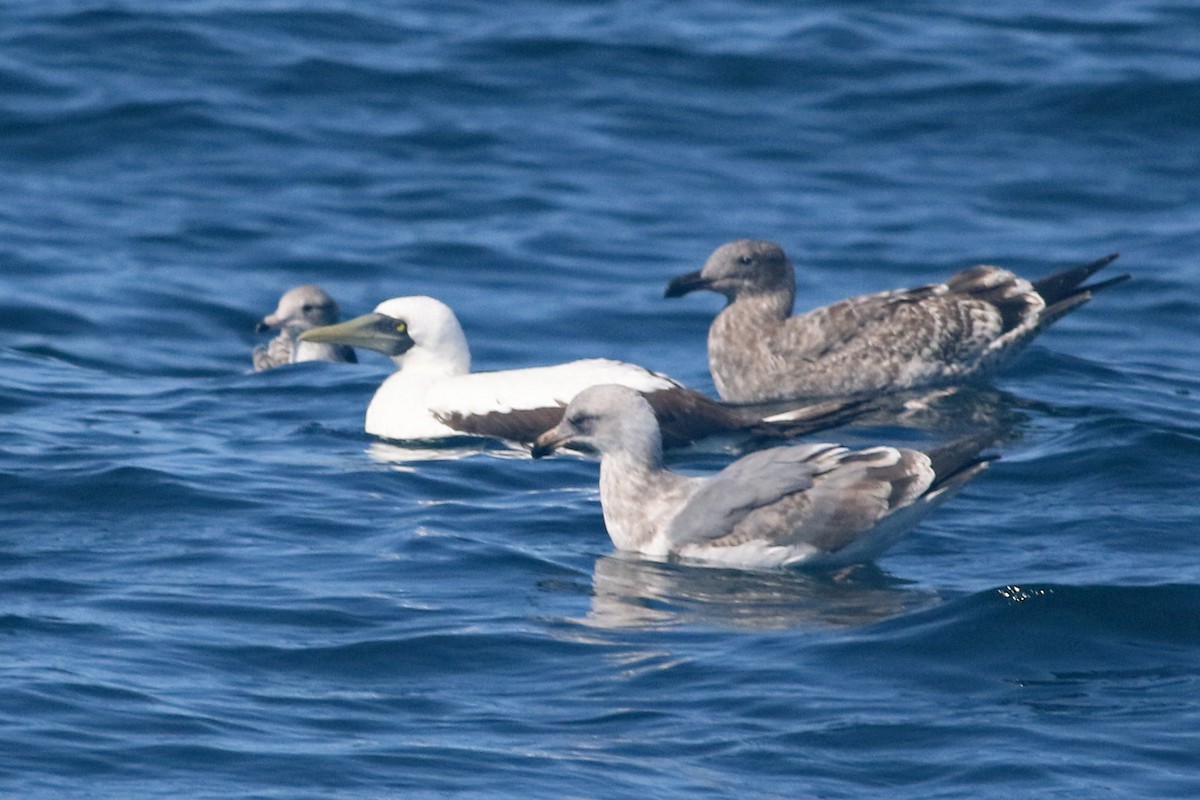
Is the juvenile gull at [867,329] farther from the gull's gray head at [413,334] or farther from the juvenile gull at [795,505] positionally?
the juvenile gull at [795,505]

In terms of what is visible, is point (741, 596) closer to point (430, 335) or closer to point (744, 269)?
point (430, 335)

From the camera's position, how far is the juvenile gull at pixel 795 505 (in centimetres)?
941

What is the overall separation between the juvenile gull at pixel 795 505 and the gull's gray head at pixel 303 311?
6028mm

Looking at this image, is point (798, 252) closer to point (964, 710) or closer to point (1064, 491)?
point (1064, 491)

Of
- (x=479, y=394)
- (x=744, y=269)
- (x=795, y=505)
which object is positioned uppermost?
(x=744, y=269)

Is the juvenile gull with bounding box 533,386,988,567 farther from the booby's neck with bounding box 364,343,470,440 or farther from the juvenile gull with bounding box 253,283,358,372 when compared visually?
the juvenile gull with bounding box 253,283,358,372

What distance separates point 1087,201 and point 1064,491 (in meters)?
8.25

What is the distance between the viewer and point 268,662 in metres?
8.09

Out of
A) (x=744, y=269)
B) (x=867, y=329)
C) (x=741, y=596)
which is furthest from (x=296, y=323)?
(x=741, y=596)

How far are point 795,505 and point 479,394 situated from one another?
3548mm

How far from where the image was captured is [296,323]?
15.4 m

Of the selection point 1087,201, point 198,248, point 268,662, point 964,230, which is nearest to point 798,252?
point 964,230

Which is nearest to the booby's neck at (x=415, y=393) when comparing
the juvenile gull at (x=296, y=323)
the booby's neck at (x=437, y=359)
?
the booby's neck at (x=437, y=359)

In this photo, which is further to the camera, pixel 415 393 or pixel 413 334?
pixel 413 334
